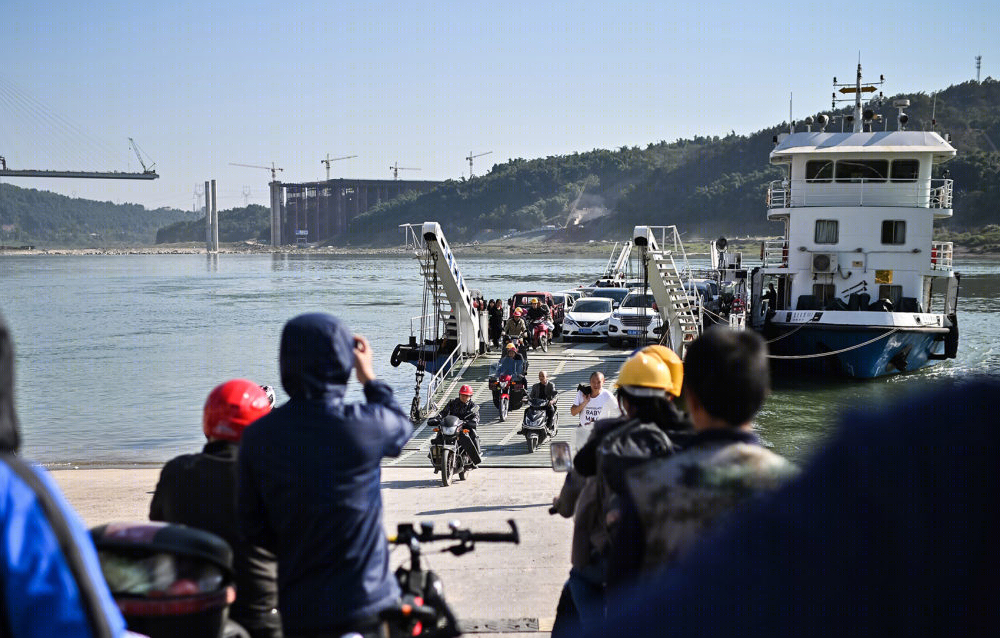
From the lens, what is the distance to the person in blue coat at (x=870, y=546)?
1226mm

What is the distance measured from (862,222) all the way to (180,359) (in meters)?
26.2

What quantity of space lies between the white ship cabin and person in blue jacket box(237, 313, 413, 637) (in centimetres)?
2524

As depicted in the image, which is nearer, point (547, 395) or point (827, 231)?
point (547, 395)

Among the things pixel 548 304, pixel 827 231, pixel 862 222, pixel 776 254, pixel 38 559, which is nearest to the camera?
pixel 38 559

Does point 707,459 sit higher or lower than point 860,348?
higher

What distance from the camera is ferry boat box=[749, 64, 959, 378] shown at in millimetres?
25938

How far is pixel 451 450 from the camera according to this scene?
12.0 metres

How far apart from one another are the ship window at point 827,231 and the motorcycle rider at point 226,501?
86.0 feet

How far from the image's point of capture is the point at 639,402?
3.68 meters

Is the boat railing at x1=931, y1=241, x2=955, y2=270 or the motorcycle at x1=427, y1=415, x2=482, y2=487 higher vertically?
the boat railing at x1=931, y1=241, x2=955, y2=270

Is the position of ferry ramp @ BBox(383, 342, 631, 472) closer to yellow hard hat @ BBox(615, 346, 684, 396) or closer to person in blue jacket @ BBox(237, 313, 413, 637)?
yellow hard hat @ BBox(615, 346, 684, 396)

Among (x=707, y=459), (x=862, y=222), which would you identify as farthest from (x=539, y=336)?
(x=707, y=459)

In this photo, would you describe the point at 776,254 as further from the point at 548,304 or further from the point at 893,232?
the point at 548,304

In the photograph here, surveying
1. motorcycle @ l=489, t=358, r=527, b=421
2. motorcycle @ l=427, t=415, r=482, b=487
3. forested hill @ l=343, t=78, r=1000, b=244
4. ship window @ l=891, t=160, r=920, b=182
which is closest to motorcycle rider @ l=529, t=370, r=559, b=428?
motorcycle @ l=489, t=358, r=527, b=421
